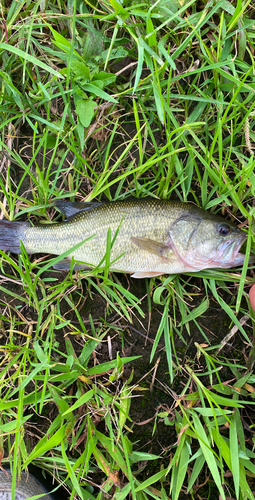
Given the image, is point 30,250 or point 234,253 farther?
point 30,250

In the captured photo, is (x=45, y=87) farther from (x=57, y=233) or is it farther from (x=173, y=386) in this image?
(x=173, y=386)

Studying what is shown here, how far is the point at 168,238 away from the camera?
3.16 meters

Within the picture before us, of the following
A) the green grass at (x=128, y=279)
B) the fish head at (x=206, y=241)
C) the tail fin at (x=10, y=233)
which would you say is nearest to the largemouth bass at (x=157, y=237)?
the fish head at (x=206, y=241)

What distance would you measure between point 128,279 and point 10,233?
1.36m

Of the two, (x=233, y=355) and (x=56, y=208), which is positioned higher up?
(x=56, y=208)

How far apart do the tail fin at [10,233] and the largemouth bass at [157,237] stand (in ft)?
1.99

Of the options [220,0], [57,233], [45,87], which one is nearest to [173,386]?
[57,233]

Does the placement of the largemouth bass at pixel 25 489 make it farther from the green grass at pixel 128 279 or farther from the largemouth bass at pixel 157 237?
the largemouth bass at pixel 157 237

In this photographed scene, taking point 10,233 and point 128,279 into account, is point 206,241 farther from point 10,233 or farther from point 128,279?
point 10,233

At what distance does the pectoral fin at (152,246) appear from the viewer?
A: 121 inches

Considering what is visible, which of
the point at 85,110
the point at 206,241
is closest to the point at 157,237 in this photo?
the point at 206,241

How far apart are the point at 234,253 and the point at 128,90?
1921 millimetres

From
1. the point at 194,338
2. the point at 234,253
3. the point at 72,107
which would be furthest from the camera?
the point at 72,107

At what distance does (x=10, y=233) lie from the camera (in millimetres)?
3436
